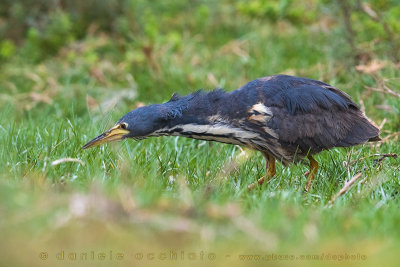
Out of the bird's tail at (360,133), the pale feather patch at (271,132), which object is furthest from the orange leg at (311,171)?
the pale feather patch at (271,132)

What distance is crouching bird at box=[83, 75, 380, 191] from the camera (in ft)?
17.5

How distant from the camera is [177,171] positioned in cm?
561

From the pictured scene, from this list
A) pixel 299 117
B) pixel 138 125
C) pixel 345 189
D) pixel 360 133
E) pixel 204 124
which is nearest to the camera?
pixel 345 189

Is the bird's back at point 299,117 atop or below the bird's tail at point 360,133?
atop

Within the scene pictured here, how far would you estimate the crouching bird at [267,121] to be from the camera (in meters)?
5.33

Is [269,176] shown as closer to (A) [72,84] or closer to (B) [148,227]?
(B) [148,227]

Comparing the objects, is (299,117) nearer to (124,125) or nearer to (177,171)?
(177,171)

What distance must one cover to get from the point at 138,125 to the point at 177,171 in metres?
0.64

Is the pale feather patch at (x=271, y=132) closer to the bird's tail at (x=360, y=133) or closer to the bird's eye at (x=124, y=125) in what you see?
the bird's tail at (x=360, y=133)

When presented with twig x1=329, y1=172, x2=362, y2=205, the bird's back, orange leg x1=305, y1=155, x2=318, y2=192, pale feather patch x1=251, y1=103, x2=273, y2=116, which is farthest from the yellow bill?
twig x1=329, y1=172, x2=362, y2=205

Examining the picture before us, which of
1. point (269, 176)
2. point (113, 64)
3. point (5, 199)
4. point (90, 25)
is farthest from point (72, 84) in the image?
point (5, 199)

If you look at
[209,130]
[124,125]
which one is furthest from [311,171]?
[124,125]

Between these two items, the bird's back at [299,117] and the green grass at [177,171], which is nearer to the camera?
the green grass at [177,171]

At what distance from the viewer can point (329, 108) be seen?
571 centimetres
